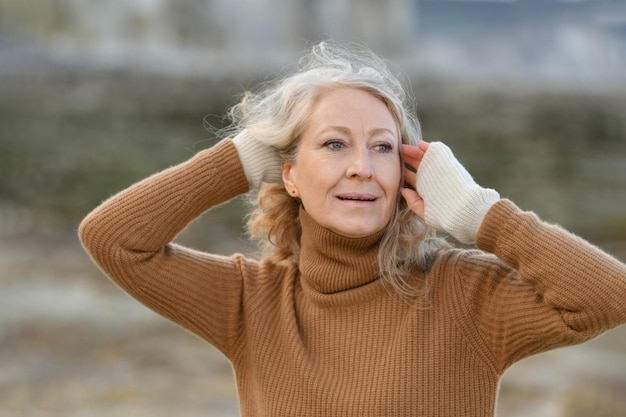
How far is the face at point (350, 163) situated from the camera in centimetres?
160

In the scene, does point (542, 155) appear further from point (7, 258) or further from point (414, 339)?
point (414, 339)

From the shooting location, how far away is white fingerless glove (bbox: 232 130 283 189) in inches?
69.9

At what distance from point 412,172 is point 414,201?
6cm

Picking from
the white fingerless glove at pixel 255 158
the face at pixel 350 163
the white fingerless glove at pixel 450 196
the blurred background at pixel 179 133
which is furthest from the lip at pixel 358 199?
the blurred background at pixel 179 133

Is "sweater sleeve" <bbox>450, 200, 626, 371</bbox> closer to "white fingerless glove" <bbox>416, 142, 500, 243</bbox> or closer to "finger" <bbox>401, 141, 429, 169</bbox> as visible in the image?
"white fingerless glove" <bbox>416, 142, 500, 243</bbox>

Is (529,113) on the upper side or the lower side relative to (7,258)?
upper

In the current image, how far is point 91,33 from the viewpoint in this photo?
8414mm

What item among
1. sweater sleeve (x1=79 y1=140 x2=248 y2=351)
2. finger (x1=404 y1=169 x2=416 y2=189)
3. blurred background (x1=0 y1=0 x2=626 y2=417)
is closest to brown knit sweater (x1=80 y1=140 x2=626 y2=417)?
sweater sleeve (x1=79 y1=140 x2=248 y2=351)

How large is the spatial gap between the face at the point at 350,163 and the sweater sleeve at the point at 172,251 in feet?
0.64

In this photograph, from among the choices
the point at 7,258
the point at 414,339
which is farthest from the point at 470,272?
the point at 7,258

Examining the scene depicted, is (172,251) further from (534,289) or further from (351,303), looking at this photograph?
(534,289)

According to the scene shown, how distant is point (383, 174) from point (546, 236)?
307mm

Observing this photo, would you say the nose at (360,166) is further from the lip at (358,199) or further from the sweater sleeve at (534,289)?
the sweater sleeve at (534,289)

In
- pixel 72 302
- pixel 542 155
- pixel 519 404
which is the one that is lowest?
pixel 519 404
